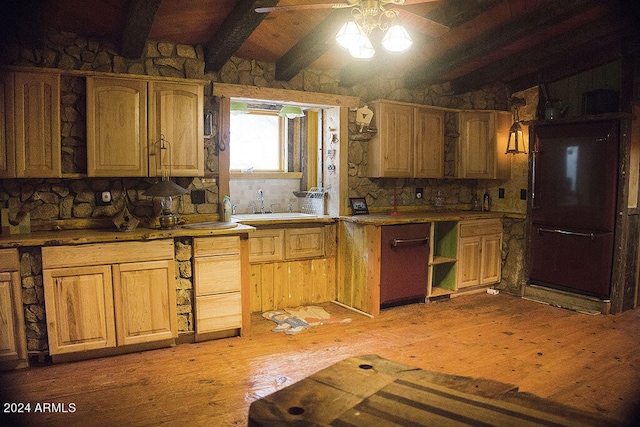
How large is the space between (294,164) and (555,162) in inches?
120

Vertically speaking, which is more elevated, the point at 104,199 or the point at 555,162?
the point at 555,162

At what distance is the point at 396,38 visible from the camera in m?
2.65

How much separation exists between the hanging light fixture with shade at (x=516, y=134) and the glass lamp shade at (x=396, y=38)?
323 cm

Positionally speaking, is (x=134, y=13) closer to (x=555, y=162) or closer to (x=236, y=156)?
(x=236, y=156)

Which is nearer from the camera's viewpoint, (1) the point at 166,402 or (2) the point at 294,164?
(1) the point at 166,402

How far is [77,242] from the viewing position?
329 cm

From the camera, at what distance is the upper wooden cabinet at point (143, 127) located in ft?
11.8

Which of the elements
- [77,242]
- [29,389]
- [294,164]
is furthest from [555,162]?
[29,389]

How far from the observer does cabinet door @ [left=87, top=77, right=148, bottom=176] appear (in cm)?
359

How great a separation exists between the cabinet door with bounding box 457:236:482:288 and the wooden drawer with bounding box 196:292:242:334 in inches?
106

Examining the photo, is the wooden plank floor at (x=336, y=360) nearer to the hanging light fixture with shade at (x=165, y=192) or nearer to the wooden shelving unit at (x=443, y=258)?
the wooden shelving unit at (x=443, y=258)

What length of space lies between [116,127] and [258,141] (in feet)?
7.40

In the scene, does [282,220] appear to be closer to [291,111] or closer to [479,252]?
[291,111]

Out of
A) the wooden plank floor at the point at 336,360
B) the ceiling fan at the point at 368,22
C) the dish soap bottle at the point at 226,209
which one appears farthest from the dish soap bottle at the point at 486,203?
the ceiling fan at the point at 368,22
